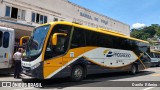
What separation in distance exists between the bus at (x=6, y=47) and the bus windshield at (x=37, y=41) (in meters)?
2.70

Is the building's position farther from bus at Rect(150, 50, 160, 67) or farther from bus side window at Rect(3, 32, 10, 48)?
bus at Rect(150, 50, 160, 67)

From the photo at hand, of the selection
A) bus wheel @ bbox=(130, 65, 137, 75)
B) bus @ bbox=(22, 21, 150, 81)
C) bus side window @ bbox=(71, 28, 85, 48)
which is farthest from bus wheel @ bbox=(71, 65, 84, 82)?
bus wheel @ bbox=(130, 65, 137, 75)

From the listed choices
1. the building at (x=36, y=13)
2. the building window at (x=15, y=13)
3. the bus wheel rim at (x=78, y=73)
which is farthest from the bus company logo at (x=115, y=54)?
the building window at (x=15, y=13)

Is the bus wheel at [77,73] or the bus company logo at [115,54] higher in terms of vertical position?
the bus company logo at [115,54]

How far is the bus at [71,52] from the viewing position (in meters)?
10.1

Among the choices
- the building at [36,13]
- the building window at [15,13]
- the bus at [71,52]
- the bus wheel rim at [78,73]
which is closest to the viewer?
the bus at [71,52]

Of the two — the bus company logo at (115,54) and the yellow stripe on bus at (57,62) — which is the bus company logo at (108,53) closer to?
the bus company logo at (115,54)

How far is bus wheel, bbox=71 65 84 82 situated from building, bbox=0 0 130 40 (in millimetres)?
11235

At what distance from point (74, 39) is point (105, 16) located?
26768mm

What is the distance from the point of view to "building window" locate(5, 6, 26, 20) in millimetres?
21812

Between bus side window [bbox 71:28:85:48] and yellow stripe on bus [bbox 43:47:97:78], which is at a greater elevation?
bus side window [bbox 71:28:85:48]

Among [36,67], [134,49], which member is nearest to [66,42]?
[36,67]

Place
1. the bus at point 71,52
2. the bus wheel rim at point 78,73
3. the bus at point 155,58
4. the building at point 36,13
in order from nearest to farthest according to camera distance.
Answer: the bus at point 71,52 → the bus wheel rim at point 78,73 → the building at point 36,13 → the bus at point 155,58

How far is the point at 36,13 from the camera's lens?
24.7 metres
